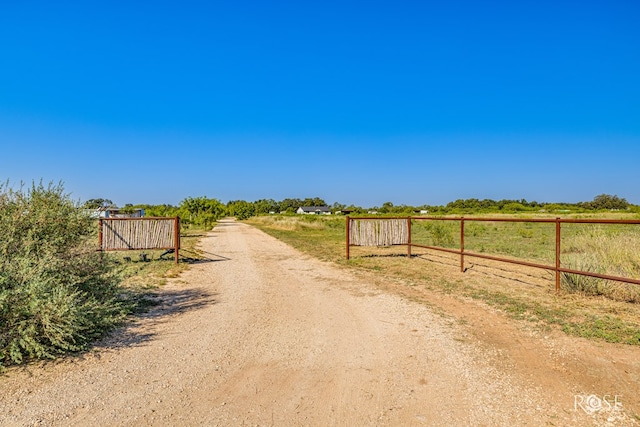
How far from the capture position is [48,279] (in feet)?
15.8

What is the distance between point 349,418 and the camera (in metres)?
3.33

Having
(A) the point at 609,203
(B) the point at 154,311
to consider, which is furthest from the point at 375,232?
(A) the point at 609,203

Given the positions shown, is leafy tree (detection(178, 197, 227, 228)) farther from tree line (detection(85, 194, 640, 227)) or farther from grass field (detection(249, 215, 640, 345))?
grass field (detection(249, 215, 640, 345))

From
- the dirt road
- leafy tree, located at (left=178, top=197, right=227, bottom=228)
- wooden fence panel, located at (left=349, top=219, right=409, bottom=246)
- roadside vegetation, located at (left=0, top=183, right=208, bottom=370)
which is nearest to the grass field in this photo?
wooden fence panel, located at (left=349, top=219, right=409, bottom=246)

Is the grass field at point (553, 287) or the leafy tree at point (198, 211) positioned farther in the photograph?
the leafy tree at point (198, 211)

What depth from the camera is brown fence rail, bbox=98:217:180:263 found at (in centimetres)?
1191

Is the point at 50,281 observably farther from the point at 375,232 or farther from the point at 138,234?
the point at 375,232

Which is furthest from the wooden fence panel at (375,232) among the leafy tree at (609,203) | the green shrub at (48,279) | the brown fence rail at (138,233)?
the leafy tree at (609,203)

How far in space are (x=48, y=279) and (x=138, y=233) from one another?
25.8 feet

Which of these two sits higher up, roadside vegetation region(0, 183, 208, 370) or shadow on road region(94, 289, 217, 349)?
roadside vegetation region(0, 183, 208, 370)

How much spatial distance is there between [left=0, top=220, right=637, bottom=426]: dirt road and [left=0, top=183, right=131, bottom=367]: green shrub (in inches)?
13.1

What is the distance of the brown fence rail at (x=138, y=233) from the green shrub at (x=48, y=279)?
543 centimetres

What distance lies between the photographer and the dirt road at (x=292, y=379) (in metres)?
3.34

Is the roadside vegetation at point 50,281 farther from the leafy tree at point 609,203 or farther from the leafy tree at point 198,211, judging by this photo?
the leafy tree at point 609,203
